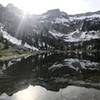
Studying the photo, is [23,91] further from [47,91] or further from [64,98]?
[64,98]

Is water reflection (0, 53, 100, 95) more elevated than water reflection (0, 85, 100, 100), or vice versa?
A: water reflection (0, 85, 100, 100)

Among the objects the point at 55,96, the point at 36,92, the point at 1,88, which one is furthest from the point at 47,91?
the point at 1,88

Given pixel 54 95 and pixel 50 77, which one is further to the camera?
pixel 50 77

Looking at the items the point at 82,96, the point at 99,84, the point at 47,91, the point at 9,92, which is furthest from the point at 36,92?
the point at 99,84

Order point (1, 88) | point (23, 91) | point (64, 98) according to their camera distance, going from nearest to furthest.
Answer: point (64, 98) → point (23, 91) → point (1, 88)

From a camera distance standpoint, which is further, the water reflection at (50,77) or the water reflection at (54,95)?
the water reflection at (50,77)

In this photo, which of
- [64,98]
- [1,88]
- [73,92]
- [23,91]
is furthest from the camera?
[1,88]

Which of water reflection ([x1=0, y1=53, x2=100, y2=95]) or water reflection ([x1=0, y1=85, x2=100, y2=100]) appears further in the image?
water reflection ([x1=0, y1=53, x2=100, y2=95])

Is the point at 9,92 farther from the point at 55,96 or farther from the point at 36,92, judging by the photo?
the point at 55,96

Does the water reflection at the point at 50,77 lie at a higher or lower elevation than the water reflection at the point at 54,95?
lower

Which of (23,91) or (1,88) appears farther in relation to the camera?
(1,88)

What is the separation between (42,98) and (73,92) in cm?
681

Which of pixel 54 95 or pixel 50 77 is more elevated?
pixel 54 95

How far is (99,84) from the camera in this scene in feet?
168
